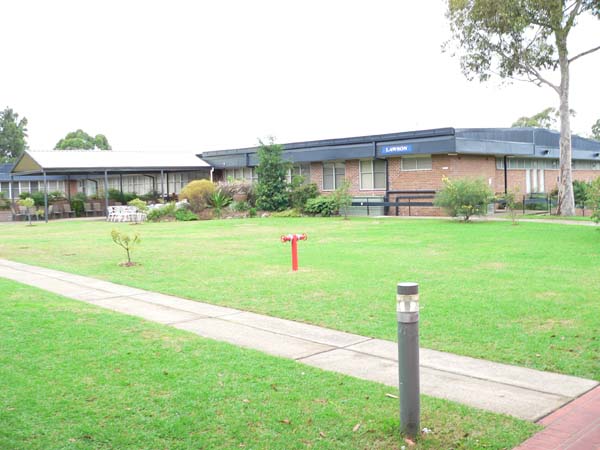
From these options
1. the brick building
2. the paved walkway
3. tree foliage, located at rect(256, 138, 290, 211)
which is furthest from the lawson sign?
the paved walkway

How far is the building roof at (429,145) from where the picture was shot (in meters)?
30.1

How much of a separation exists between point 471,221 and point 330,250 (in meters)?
10.9

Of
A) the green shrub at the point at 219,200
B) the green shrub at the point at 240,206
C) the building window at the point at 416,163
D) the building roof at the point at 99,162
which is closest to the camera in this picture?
the building window at the point at 416,163

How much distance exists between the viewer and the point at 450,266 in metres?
13.0

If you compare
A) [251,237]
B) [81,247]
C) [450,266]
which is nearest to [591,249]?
[450,266]

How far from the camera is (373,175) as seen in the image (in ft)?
113

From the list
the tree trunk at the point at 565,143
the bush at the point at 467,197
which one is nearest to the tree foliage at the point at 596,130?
the tree trunk at the point at 565,143

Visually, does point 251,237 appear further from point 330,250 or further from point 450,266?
point 450,266

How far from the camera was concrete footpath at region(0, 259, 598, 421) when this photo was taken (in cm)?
534

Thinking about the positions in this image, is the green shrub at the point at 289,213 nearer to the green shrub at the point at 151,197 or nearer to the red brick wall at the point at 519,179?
the red brick wall at the point at 519,179

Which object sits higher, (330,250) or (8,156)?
(8,156)

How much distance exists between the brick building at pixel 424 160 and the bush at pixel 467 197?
495 centimetres

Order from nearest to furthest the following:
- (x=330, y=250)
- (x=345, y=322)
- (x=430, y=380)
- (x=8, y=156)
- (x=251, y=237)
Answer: (x=430, y=380), (x=345, y=322), (x=330, y=250), (x=251, y=237), (x=8, y=156)

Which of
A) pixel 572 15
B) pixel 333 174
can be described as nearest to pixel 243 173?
pixel 333 174
